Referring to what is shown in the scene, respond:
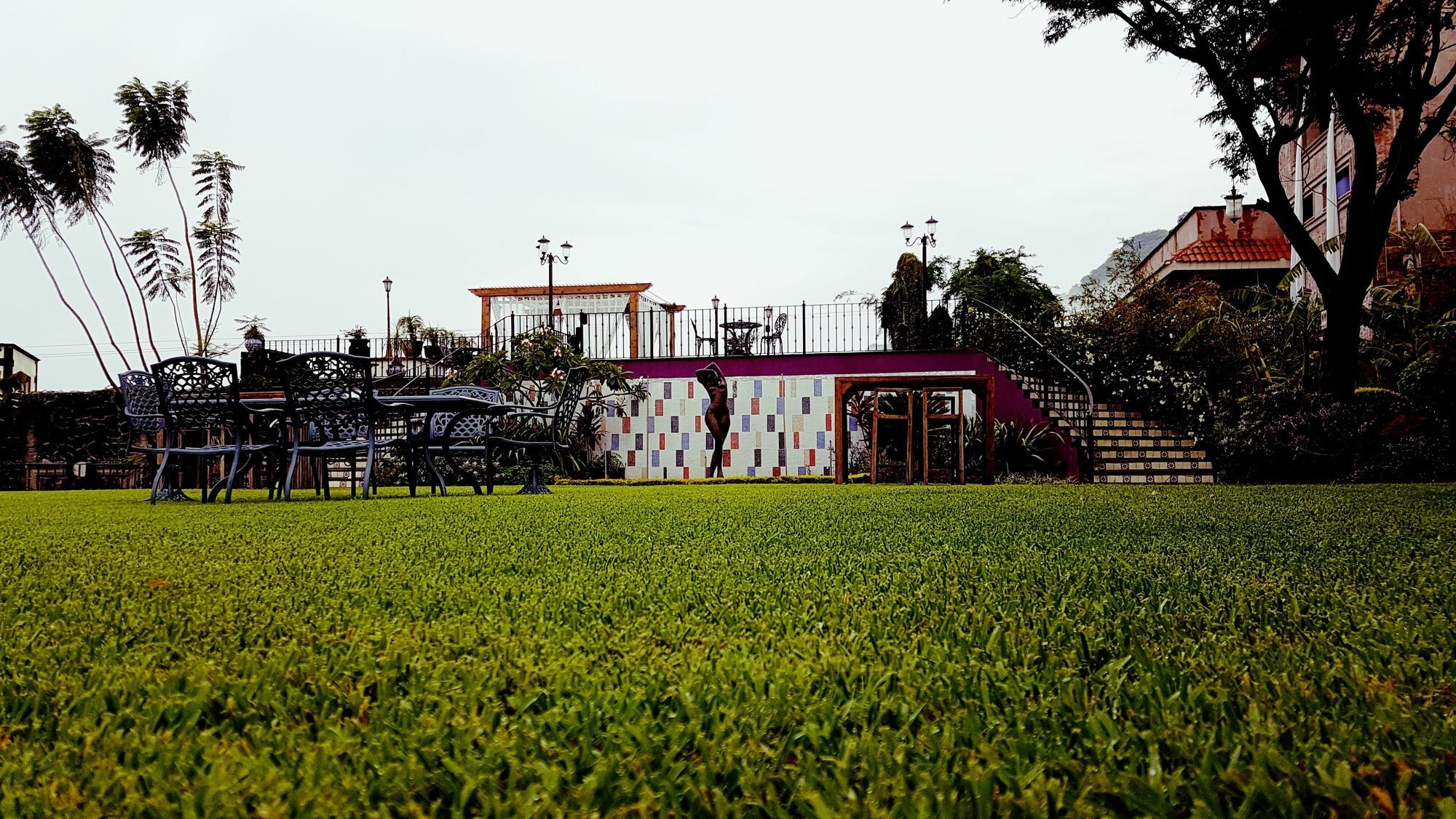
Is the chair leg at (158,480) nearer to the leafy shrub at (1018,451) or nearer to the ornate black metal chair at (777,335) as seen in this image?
the leafy shrub at (1018,451)

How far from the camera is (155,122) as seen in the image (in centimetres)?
1820

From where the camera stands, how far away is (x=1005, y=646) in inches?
57.8

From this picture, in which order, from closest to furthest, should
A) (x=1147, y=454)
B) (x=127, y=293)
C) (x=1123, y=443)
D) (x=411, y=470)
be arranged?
(x=411, y=470)
(x=1147, y=454)
(x=1123, y=443)
(x=127, y=293)

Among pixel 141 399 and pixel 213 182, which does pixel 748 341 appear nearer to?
pixel 141 399

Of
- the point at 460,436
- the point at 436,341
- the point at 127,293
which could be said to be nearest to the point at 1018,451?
the point at 460,436

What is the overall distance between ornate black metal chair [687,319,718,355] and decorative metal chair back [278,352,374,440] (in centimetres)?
984

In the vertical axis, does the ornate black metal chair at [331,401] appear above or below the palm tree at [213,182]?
below

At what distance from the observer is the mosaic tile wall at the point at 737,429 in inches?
598

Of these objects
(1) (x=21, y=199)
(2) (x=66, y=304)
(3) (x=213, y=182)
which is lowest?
(2) (x=66, y=304)

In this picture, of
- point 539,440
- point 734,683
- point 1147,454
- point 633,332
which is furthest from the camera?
point 633,332

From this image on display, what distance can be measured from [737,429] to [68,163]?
13.4m

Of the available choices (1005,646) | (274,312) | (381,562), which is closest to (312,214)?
(274,312)

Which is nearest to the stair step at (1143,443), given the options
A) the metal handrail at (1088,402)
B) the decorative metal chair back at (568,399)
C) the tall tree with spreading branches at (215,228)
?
the metal handrail at (1088,402)

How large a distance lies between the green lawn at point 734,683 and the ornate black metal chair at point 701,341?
13726mm
